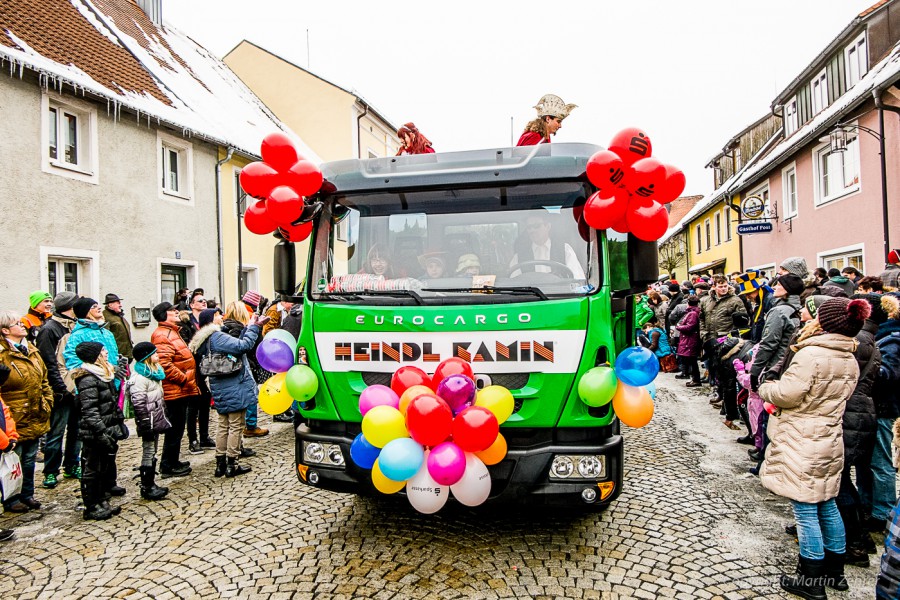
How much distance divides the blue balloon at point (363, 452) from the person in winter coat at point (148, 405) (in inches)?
100

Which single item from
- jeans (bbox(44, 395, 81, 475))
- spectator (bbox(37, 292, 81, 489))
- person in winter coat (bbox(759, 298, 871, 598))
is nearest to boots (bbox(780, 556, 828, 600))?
person in winter coat (bbox(759, 298, 871, 598))

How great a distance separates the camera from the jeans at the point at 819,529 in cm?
338

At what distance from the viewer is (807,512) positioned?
3.38 m

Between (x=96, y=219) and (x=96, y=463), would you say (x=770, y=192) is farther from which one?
(x=96, y=463)

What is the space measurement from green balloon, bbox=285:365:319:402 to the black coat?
134 inches

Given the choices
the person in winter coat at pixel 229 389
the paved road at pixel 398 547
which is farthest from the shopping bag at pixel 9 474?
the person in winter coat at pixel 229 389

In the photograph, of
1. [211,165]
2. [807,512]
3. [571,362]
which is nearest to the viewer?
[807,512]

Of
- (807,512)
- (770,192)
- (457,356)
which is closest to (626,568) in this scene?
(807,512)

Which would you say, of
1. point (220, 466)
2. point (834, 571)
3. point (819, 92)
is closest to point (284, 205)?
point (220, 466)

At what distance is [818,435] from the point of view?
3.31m

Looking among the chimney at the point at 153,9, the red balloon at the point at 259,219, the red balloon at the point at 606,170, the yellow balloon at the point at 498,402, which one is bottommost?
the yellow balloon at the point at 498,402

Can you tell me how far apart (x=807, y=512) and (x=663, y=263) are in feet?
118

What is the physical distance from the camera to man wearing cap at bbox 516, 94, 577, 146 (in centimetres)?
522

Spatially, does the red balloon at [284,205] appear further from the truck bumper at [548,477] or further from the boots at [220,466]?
the boots at [220,466]
